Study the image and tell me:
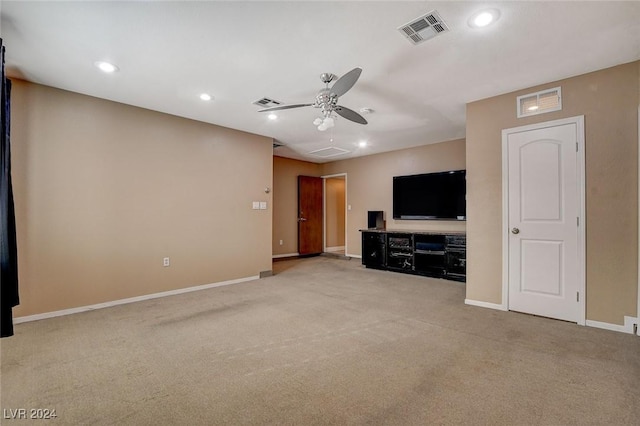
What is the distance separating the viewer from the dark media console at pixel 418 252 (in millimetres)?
5137

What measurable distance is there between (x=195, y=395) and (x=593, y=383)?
8.83 feet

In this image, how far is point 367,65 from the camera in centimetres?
286

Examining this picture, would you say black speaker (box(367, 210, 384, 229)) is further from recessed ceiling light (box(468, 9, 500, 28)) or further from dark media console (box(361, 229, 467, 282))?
recessed ceiling light (box(468, 9, 500, 28))

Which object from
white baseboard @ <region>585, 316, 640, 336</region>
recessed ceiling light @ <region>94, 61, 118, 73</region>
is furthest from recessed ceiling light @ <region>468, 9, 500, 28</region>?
recessed ceiling light @ <region>94, 61, 118, 73</region>

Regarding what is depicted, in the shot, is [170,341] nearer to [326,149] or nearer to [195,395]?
[195,395]

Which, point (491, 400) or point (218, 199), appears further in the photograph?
point (218, 199)

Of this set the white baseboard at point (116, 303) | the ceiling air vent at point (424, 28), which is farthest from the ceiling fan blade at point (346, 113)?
the white baseboard at point (116, 303)

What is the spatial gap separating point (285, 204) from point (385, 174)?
2.65 m

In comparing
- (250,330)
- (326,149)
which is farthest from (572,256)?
(326,149)

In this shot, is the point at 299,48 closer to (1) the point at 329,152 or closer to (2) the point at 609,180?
(2) the point at 609,180

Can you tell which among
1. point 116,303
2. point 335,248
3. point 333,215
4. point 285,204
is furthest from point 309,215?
point 116,303

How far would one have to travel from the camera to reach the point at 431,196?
5984 millimetres

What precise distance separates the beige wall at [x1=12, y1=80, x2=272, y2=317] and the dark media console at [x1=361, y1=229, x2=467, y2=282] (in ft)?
8.60

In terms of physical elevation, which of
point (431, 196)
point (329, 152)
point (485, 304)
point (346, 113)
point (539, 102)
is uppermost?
point (329, 152)
